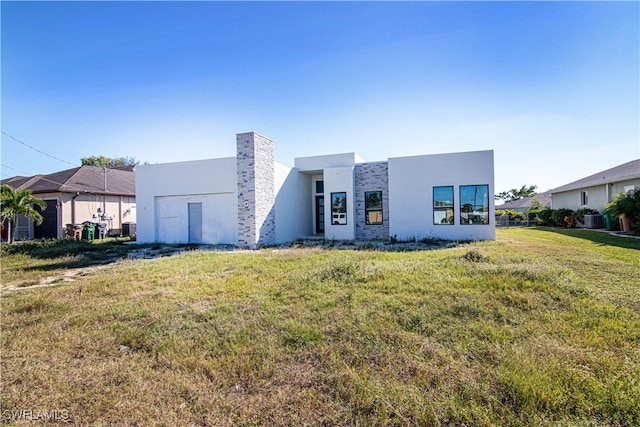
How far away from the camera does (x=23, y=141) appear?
18.2 metres

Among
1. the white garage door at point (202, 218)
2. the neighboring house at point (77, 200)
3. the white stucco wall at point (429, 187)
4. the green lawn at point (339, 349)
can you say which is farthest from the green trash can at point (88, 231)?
the white stucco wall at point (429, 187)

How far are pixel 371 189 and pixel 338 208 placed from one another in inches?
75.2

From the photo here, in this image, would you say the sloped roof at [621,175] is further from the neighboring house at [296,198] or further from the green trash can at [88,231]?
the green trash can at [88,231]

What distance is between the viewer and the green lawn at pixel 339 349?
8.52 feet

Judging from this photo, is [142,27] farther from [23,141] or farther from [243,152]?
[23,141]

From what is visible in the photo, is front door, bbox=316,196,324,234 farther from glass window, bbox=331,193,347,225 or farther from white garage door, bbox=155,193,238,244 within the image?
white garage door, bbox=155,193,238,244

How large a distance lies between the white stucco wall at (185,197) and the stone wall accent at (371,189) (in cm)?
600

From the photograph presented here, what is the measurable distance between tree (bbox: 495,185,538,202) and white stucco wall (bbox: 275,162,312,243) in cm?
3999

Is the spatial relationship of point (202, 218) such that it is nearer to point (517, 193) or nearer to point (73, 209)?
point (73, 209)

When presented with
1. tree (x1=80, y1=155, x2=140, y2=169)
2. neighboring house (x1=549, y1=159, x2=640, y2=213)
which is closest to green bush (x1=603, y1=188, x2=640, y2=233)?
neighboring house (x1=549, y1=159, x2=640, y2=213)

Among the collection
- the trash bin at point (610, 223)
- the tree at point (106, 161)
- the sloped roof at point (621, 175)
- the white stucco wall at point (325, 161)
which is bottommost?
the trash bin at point (610, 223)

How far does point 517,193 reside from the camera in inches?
1844

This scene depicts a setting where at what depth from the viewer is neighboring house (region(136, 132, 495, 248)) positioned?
13180 mm

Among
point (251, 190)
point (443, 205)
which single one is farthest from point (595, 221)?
point (251, 190)
